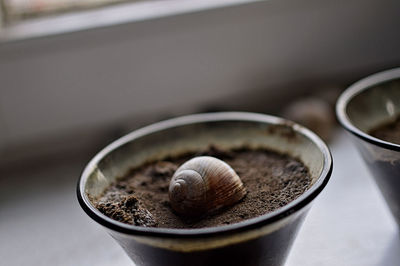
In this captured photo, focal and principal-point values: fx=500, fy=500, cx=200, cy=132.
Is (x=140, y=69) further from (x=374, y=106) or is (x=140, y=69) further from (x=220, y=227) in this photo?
(x=220, y=227)


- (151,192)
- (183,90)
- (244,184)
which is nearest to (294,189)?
(244,184)

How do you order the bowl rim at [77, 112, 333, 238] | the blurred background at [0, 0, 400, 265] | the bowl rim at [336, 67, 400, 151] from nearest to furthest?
the bowl rim at [77, 112, 333, 238]
the bowl rim at [336, 67, 400, 151]
the blurred background at [0, 0, 400, 265]

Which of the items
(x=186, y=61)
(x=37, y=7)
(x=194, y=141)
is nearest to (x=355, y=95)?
(x=194, y=141)

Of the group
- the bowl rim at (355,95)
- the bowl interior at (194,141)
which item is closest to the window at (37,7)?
the bowl interior at (194,141)

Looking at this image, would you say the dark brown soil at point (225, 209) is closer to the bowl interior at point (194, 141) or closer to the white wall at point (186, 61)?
the bowl interior at point (194, 141)

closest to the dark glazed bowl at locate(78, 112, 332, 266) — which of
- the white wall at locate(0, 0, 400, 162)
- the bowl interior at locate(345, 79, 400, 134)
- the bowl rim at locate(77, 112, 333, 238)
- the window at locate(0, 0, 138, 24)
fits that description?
the bowl rim at locate(77, 112, 333, 238)

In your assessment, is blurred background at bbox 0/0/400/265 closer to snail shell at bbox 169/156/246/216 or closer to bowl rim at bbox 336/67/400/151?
bowl rim at bbox 336/67/400/151
